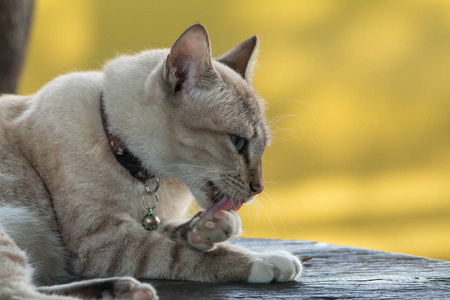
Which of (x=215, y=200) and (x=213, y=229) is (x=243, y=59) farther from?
(x=213, y=229)

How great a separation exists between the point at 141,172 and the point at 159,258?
30 cm

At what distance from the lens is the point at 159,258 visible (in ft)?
5.41

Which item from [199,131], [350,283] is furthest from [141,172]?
[350,283]

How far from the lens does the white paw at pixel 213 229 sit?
5.37ft

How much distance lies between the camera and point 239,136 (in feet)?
5.86

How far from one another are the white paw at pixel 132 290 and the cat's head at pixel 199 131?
19.0 inches

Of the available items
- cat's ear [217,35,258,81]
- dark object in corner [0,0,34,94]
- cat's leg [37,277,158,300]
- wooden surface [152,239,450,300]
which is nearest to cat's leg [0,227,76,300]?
cat's leg [37,277,158,300]

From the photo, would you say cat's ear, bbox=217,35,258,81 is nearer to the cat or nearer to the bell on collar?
the cat

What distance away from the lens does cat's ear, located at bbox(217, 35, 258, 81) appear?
2.10 meters

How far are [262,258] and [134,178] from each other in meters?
0.47

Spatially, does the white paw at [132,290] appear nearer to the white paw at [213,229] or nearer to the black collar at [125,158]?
the white paw at [213,229]

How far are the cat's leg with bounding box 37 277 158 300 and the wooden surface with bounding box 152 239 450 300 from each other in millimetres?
118

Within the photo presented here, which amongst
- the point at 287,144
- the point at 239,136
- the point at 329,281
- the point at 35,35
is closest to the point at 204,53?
the point at 239,136

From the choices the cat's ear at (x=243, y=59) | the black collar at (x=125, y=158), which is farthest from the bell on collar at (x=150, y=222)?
the cat's ear at (x=243, y=59)
